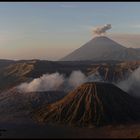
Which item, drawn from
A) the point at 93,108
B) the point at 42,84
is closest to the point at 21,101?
the point at 42,84

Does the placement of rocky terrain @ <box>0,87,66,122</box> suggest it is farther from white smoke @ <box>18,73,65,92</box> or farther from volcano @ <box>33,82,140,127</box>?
volcano @ <box>33,82,140,127</box>

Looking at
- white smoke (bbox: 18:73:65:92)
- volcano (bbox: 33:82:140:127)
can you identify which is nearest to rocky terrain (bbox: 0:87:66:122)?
white smoke (bbox: 18:73:65:92)

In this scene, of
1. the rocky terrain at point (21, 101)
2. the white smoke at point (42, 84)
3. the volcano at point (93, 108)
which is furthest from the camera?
the white smoke at point (42, 84)

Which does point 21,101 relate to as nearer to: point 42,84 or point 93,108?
point 42,84

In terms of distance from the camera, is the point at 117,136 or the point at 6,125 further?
the point at 6,125

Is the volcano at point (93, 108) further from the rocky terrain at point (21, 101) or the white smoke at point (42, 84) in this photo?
the white smoke at point (42, 84)

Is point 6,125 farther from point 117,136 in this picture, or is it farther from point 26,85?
point 26,85

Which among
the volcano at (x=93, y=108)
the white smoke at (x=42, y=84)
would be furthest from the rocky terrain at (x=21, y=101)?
the volcano at (x=93, y=108)

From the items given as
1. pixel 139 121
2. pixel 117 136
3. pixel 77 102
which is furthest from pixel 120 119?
pixel 117 136
